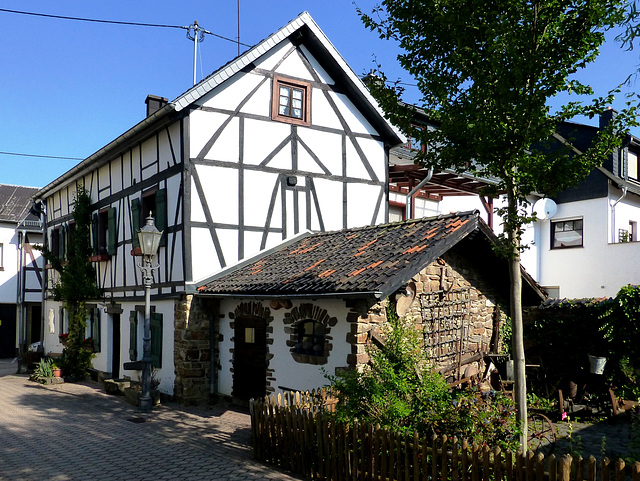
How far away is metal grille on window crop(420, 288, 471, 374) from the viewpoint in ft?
32.3

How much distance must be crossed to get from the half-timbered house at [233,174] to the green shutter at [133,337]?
0.04 m

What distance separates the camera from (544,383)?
1133cm

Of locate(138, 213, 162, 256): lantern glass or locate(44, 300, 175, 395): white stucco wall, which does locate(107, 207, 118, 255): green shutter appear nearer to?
locate(44, 300, 175, 395): white stucco wall

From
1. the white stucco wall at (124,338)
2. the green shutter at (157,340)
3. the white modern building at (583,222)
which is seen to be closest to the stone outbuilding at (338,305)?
the white stucco wall at (124,338)

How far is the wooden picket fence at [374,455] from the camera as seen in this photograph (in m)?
5.06

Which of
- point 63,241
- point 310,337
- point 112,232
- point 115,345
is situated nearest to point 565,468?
point 310,337

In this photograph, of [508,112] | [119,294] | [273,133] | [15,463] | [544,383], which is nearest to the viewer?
[508,112]

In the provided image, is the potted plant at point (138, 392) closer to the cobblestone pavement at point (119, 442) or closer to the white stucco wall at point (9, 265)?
the cobblestone pavement at point (119, 442)

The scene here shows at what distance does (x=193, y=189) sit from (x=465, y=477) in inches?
333

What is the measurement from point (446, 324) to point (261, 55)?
7083 mm

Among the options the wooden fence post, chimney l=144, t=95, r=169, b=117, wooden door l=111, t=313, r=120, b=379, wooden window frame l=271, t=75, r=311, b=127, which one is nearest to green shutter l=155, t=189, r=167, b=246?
wooden window frame l=271, t=75, r=311, b=127

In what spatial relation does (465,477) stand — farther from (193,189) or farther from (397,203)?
(397,203)

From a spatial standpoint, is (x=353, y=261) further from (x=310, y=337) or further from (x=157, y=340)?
(x=157, y=340)

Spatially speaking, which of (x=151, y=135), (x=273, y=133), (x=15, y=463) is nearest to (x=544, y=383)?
(x=273, y=133)
